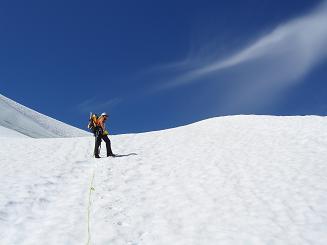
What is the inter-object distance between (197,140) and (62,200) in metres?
10.6

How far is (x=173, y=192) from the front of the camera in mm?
12867

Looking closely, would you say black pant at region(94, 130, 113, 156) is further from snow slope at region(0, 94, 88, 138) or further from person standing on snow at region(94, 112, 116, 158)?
snow slope at region(0, 94, 88, 138)

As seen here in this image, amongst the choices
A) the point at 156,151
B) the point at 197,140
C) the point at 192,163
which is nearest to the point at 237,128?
the point at 197,140

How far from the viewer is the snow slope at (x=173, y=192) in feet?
31.8

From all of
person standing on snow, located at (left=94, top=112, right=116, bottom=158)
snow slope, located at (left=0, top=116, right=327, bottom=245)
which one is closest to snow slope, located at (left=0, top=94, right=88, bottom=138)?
person standing on snow, located at (left=94, top=112, right=116, bottom=158)

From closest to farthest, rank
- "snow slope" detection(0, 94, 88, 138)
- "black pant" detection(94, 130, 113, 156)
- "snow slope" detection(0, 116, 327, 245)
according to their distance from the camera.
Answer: "snow slope" detection(0, 116, 327, 245) → "black pant" detection(94, 130, 113, 156) → "snow slope" detection(0, 94, 88, 138)

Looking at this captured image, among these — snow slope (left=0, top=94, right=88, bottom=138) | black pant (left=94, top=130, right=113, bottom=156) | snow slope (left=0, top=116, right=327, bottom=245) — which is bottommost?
snow slope (left=0, top=116, right=327, bottom=245)

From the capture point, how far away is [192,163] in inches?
654

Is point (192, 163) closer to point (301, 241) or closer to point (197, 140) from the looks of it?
point (197, 140)

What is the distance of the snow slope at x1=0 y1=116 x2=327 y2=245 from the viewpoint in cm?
970

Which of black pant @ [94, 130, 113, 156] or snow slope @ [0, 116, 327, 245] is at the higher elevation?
black pant @ [94, 130, 113, 156]

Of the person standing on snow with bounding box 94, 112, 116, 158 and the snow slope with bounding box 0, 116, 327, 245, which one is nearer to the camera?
the snow slope with bounding box 0, 116, 327, 245

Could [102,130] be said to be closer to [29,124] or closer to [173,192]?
[173,192]

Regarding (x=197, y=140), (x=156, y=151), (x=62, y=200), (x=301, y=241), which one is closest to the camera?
A: (x=301, y=241)
